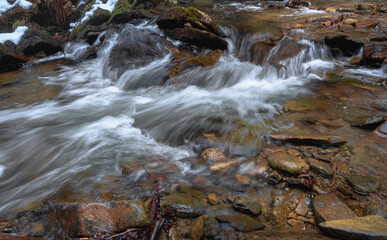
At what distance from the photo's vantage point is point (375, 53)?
611 centimetres

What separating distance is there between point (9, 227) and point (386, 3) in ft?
51.7

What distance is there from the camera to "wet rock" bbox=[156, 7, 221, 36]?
800cm

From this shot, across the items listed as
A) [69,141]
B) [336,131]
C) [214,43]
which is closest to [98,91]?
[69,141]

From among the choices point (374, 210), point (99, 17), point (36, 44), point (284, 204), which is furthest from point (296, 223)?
point (99, 17)

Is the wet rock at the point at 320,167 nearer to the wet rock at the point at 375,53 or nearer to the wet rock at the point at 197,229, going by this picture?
the wet rock at the point at 197,229

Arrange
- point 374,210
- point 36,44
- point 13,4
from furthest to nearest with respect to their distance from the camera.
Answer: point 13,4 → point 36,44 → point 374,210

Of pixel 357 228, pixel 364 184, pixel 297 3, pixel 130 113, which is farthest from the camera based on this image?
pixel 297 3

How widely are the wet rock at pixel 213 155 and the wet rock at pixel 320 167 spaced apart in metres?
1.22

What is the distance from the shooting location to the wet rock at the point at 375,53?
6.02m

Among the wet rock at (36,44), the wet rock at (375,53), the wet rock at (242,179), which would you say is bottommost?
the wet rock at (242,179)

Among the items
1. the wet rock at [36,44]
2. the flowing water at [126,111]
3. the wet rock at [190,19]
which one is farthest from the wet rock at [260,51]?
the wet rock at [36,44]

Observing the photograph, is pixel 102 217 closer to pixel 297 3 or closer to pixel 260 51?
pixel 260 51

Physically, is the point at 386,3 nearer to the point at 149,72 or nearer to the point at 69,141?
the point at 149,72

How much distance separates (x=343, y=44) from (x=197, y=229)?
7.37m
